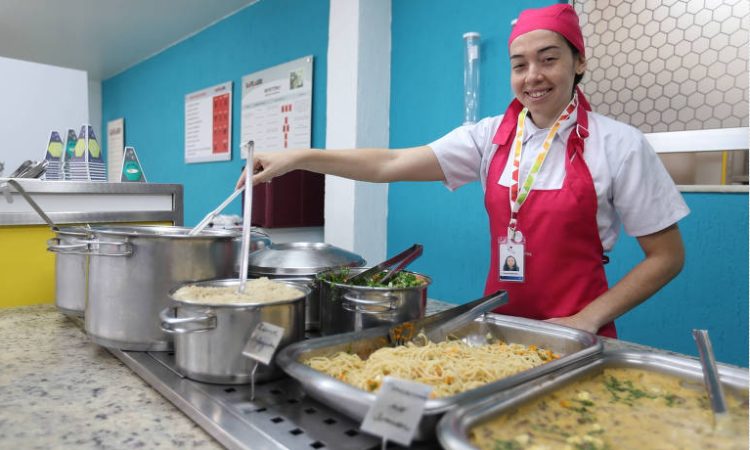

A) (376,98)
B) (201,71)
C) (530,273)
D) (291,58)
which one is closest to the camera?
(530,273)

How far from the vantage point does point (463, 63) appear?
2760 millimetres

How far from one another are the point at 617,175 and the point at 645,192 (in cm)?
8

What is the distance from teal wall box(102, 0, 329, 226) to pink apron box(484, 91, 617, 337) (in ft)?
8.05

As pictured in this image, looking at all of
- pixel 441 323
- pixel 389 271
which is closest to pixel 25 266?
pixel 389 271

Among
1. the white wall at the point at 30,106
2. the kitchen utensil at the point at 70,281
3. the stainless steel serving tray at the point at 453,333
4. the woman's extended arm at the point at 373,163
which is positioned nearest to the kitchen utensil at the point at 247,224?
the stainless steel serving tray at the point at 453,333

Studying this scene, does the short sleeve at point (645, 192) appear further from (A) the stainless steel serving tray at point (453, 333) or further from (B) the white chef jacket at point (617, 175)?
(A) the stainless steel serving tray at point (453, 333)

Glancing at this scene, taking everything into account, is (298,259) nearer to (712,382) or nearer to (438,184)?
(712,382)

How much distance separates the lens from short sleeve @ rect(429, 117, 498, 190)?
173cm

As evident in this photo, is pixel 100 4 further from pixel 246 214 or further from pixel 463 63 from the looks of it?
pixel 246 214

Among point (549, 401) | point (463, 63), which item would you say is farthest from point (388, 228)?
point (549, 401)

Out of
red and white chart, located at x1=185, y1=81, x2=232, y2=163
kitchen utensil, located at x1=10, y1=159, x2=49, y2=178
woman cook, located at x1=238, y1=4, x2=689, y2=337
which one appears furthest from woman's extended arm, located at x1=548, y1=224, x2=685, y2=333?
red and white chart, located at x1=185, y1=81, x2=232, y2=163

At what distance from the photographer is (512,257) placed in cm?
153

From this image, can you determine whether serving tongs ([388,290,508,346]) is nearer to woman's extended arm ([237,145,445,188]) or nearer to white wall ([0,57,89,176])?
woman's extended arm ([237,145,445,188])

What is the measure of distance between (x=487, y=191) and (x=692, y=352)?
1186 millimetres
